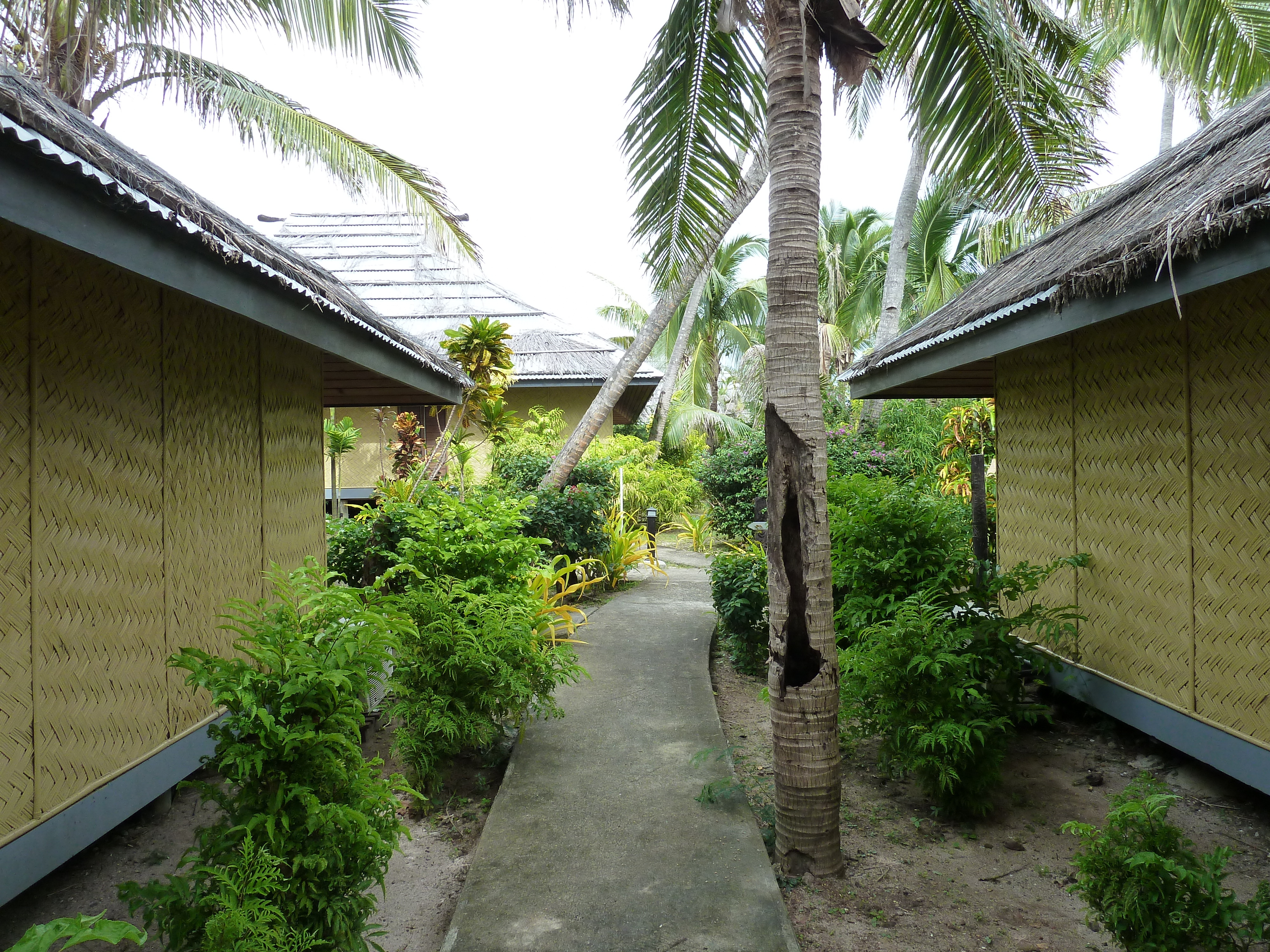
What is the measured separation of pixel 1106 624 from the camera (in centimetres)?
523

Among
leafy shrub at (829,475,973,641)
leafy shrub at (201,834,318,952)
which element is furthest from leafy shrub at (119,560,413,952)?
leafy shrub at (829,475,973,641)

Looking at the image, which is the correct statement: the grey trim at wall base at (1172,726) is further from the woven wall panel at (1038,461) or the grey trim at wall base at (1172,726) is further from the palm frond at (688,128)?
the palm frond at (688,128)

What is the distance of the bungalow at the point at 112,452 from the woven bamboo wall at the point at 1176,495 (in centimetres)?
450

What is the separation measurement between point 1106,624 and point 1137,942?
9.98ft

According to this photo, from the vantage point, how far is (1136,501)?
493cm

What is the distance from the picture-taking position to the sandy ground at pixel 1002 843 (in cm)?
349

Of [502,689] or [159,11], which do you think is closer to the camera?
[502,689]

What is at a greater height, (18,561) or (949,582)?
(18,561)

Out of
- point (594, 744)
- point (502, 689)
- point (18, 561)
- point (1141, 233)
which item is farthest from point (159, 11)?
point (1141, 233)

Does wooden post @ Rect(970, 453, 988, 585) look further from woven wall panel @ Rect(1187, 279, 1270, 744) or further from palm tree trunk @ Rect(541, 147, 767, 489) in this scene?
palm tree trunk @ Rect(541, 147, 767, 489)

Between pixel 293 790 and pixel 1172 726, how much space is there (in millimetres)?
4457

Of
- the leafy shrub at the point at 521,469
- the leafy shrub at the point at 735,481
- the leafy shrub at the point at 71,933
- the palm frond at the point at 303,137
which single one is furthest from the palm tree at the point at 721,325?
the leafy shrub at the point at 71,933

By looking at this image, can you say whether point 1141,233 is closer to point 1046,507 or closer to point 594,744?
point 1046,507

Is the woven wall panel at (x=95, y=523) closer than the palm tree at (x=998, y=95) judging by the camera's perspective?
Yes
